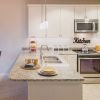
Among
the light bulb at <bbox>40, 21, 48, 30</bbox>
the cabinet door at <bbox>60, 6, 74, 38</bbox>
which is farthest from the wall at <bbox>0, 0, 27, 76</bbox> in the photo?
the cabinet door at <bbox>60, 6, 74, 38</bbox>

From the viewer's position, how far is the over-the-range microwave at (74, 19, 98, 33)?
5.91m

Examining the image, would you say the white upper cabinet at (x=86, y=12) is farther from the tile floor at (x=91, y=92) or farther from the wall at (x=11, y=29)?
the tile floor at (x=91, y=92)

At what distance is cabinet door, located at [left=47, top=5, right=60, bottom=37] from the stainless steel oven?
105 cm

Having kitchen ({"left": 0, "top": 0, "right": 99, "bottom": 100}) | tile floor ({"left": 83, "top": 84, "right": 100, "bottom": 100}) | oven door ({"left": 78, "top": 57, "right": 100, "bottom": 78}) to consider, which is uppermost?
kitchen ({"left": 0, "top": 0, "right": 99, "bottom": 100})

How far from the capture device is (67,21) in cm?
599

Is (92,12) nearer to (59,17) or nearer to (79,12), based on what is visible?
(79,12)

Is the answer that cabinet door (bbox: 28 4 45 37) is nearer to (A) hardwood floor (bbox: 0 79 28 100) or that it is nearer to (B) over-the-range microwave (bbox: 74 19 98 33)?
(B) over-the-range microwave (bbox: 74 19 98 33)

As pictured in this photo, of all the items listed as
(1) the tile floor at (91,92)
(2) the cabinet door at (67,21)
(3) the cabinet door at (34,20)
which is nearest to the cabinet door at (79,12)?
(2) the cabinet door at (67,21)

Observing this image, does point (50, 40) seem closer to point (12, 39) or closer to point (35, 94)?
point (12, 39)

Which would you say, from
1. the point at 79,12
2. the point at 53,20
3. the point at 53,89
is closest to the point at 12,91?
the point at 53,20

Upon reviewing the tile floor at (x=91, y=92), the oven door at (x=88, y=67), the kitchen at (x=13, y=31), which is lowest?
the tile floor at (x=91, y=92)

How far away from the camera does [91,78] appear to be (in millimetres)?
5586

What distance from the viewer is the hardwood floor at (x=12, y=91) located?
4.52m

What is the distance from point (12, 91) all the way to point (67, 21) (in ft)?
8.23
